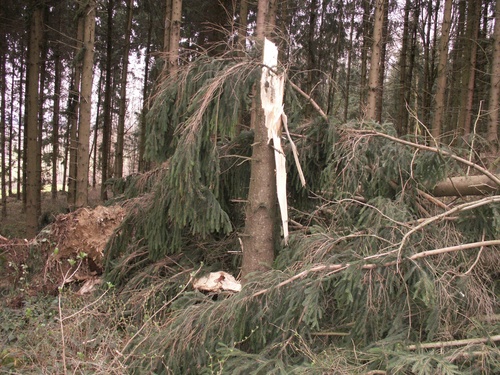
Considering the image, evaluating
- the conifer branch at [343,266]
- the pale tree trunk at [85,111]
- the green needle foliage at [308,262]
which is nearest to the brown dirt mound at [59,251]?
the green needle foliage at [308,262]

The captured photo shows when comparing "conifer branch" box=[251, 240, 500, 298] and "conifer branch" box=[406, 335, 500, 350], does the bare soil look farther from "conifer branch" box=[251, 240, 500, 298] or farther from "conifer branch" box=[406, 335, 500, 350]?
"conifer branch" box=[406, 335, 500, 350]

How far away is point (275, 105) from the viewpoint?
13.7 ft

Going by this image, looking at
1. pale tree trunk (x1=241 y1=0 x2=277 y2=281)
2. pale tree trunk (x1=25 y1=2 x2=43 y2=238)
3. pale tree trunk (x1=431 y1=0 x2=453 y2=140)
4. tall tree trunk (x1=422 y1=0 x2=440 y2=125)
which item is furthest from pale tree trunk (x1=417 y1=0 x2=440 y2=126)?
pale tree trunk (x1=25 y1=2 x2=43 y2=238)

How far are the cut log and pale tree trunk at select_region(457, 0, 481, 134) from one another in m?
6.46

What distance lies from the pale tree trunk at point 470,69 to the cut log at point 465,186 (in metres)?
6.46

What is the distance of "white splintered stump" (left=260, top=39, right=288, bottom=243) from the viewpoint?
4113 millimetres

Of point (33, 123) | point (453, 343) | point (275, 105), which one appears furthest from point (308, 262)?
point (33, 123)

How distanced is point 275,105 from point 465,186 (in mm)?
2158

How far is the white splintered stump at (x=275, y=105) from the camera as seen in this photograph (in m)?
4.11

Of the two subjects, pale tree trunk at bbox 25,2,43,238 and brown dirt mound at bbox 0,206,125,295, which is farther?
pale tree trunk at bbox 25,2,43,238

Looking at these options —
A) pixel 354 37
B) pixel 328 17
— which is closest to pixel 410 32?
pixel 354 37

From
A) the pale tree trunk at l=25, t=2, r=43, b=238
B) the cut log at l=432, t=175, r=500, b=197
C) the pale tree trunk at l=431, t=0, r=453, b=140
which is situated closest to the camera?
the cut log at l=432, t=175, r=500, b=197

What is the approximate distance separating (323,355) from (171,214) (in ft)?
6.72

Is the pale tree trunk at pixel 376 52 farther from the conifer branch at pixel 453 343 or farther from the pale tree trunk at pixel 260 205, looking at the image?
the conifer branch at pixel 453 343
